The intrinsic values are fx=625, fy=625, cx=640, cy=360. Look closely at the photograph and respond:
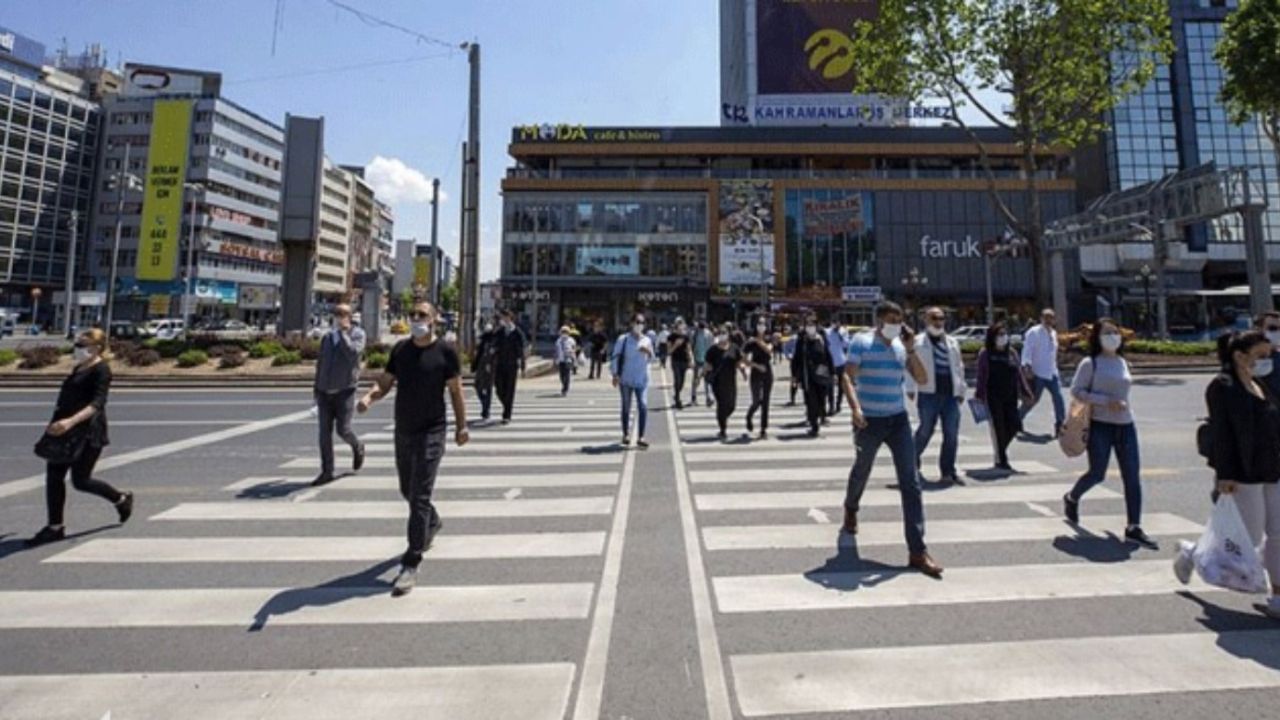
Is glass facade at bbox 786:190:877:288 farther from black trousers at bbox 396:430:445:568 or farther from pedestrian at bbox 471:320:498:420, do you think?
black trousers at bbox 396:430:445:568

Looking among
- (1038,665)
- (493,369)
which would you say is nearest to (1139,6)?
(493,369)

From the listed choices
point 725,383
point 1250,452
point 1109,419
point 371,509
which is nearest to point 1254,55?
point 725,383

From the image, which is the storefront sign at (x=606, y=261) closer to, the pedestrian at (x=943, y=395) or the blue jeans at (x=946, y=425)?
the pedestrian at (x=943, y=395)

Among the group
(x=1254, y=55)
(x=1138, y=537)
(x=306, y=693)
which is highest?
(x=1254, y=55)

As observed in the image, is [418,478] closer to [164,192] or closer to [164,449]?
[164,449]

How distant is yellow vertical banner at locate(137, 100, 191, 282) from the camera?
6525cm

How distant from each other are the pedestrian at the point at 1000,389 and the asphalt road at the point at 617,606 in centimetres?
59

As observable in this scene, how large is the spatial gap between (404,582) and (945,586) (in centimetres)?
362

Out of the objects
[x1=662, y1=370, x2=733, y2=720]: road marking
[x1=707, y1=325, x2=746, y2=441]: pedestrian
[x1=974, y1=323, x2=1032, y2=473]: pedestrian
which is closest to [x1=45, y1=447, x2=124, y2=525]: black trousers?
[x1=662, y1=370, x2=733, y2=720]: road marking

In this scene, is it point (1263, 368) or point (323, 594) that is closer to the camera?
point (323, 594)

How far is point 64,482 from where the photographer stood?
522 cm

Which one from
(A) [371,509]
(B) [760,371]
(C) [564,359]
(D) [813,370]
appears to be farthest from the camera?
(C) [564,359]

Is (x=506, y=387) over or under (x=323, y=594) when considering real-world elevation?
over

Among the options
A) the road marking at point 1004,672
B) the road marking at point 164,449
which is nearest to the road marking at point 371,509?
the road marking at point 164,449
